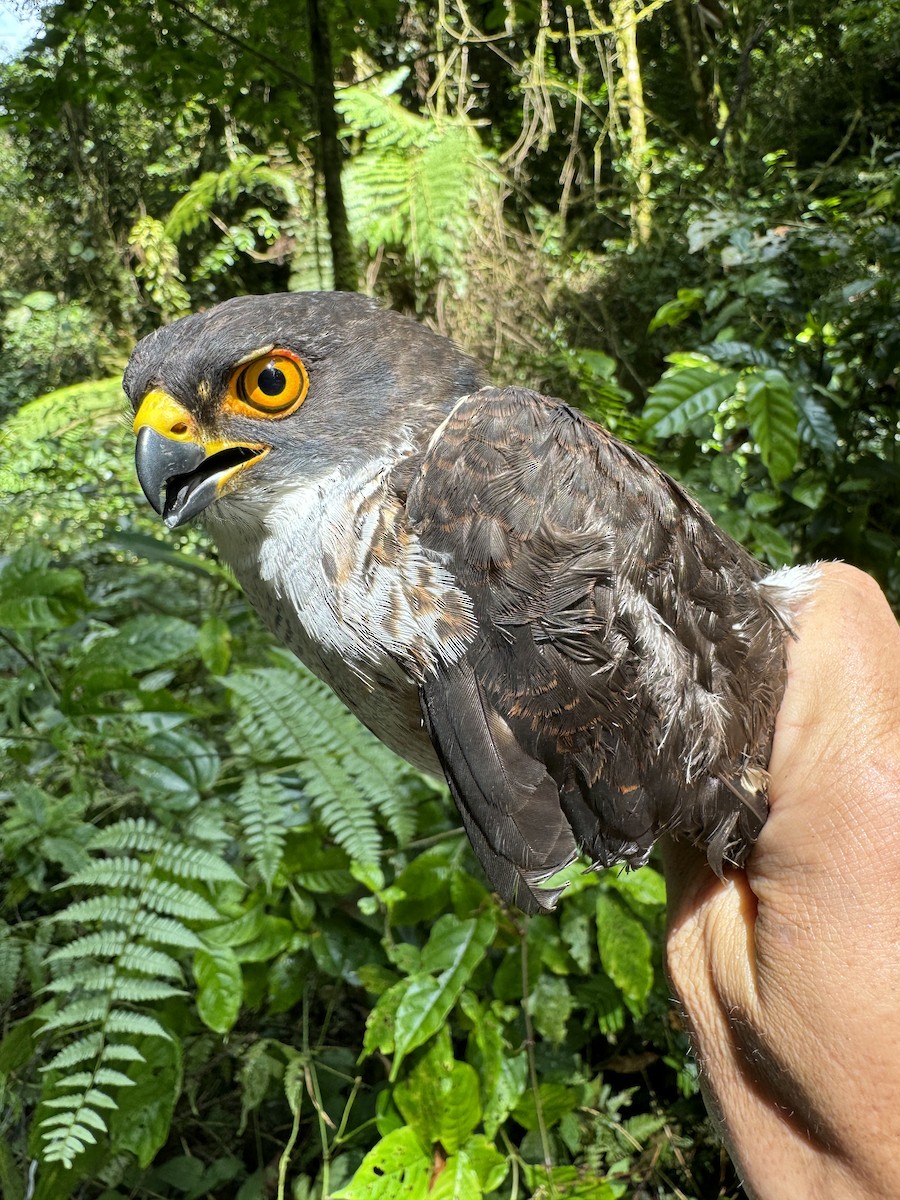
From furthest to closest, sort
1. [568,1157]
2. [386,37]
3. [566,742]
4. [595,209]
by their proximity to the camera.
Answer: [595,209], [386,37], [568,1157], [566,742]

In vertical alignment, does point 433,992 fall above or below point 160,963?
below

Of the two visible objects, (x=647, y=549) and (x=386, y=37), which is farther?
(x=386, y=37)

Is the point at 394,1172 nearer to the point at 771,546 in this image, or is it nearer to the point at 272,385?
the point at 272,385

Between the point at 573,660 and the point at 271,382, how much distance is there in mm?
908

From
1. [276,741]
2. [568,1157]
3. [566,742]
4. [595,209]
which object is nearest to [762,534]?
[566,742]

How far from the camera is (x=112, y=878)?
2199 millimetres

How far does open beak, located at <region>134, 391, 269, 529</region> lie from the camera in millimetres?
1806

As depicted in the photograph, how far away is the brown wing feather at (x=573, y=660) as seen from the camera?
156 centimetres

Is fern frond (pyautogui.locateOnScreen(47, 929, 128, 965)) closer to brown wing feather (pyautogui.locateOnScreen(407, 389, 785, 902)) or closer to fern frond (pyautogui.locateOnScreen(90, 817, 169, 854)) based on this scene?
fern frond (pyautogui.locateOnScreen(90, 817, 169, 854))

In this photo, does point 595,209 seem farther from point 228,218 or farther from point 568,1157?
point 568,1157

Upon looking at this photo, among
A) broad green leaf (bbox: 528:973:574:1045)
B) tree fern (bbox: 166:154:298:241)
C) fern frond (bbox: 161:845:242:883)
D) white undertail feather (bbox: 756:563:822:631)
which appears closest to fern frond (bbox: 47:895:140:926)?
fern frond (bbox: 161:845:242:883)

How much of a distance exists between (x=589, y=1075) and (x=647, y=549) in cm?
228

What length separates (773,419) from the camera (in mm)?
2705

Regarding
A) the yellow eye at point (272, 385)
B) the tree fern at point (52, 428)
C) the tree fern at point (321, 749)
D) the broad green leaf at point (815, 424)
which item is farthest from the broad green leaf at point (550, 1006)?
the tree fern at point (52, 428)
